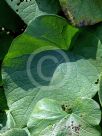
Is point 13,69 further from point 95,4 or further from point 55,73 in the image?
point 95,4

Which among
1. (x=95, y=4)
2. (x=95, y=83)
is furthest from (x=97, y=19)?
(x=95, y=83)

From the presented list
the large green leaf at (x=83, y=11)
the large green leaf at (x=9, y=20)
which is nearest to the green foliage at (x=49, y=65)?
the large green leaf at (x=83, y=11)

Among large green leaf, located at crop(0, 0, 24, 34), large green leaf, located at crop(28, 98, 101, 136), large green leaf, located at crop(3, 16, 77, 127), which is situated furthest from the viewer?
large green leaf, located at crop(0, 0, 24, 34)

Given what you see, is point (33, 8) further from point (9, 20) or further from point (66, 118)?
point (66, 118)

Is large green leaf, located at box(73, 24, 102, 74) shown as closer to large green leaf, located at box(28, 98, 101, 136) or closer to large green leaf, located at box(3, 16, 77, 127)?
large green leaf, located at box(3, 16, 77, 127)

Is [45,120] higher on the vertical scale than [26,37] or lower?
lower

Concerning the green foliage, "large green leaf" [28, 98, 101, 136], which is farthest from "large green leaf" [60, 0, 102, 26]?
"large green leaf" [28, 98, 101, 136]

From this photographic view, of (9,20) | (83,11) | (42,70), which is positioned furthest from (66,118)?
(9,20)
